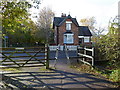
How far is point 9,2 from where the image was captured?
160 inches

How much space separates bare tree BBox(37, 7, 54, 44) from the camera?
27.3m

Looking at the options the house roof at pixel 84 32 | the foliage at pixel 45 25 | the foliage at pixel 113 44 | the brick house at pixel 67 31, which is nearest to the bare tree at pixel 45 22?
the foliage at pixel 45 25

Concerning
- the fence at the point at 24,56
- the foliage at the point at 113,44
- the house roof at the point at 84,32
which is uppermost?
the house roof at the point at 84,32

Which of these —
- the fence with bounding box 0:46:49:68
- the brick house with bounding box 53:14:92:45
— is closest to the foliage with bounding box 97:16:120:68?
the fence with bounding box 0:46:49:68

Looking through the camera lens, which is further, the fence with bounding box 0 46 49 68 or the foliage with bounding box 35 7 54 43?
the foliage with bounding box 35 7 54 43

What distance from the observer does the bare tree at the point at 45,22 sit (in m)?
27.3

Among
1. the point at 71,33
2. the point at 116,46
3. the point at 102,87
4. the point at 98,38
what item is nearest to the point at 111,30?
the point at 116,46

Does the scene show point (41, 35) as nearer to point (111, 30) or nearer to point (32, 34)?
point (32, 34)

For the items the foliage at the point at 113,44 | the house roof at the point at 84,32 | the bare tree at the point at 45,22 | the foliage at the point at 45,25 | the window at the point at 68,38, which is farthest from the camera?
the house roof at the point at 84,32

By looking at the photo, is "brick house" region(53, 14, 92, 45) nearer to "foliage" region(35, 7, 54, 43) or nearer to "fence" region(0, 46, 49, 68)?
"foliage" region(35, 7, 54, 43)

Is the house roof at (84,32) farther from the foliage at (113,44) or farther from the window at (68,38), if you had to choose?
the foliage at (113,44)

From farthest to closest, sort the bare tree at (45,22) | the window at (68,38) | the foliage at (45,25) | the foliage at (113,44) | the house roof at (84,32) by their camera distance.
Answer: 1. the house roof at (84,32)
2. the bare tree at (45,22)
3. the foliage at (45,25)
4. the window at (68,38)
5. the foliage at (113,44)

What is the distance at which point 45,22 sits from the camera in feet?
94.8

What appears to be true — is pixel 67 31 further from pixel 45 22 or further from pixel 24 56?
pixel 24 56
